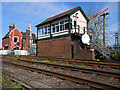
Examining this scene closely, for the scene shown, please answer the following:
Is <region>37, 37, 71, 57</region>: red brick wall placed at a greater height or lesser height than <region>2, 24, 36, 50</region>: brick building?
lesser

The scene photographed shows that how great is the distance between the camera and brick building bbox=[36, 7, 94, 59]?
1383 centimetres

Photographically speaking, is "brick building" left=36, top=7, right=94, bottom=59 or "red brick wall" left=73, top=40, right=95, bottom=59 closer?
"red brick wall" left=73, top=40, right=95, bottom=59

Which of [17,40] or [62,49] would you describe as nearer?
[62,49]

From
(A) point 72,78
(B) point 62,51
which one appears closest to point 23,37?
(B) point 62,51

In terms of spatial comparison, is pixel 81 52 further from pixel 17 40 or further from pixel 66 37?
pixel 17 40

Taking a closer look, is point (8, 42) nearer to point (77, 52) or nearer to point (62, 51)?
point (62, 51)

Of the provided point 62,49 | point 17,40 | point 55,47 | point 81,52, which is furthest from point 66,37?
point 17,40

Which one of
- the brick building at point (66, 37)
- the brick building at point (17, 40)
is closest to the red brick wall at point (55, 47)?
the brick building at point (66, 37)

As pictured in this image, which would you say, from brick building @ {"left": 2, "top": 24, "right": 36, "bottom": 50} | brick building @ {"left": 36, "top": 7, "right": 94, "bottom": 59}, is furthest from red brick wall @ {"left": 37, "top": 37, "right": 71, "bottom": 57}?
brick building @ {"left": 2, "top": 24, "right": 36, "bottom": 50}

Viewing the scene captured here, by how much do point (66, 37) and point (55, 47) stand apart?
103 inches

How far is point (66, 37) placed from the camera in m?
15.5

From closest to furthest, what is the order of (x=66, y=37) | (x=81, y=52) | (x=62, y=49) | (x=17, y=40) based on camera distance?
(x=81, y=52), (x=66, y=37), (x=62, y=49), (x=17, y=40)

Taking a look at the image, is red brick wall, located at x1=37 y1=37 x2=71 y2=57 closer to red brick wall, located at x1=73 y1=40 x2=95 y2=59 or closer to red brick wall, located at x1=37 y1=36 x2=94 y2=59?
red brick wall, located at x1=37 y1=36 x2=94 y2=59

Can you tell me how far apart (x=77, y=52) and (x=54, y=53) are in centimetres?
437
